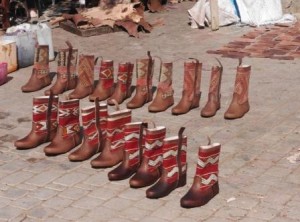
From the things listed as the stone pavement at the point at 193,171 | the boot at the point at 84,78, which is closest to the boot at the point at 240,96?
the stone pavement at the point at 193,171

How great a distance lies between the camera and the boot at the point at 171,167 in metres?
4.58

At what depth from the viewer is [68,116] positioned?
5.46 m

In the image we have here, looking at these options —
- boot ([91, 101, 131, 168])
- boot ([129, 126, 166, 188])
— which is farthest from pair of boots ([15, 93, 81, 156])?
boot ([129, 126, 166, 188])

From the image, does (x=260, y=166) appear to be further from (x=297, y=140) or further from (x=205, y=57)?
(x=205, y=57)

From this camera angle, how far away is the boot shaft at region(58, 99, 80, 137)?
17.8ft

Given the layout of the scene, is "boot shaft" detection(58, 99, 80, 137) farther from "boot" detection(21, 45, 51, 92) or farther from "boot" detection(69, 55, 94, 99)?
"boot" detection(21, 45, 51, 92)

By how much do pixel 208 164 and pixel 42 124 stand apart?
1866 mm

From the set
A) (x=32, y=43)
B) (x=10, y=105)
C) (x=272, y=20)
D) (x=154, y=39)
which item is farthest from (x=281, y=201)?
(x=272, y=20)

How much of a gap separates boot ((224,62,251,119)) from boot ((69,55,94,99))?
175 centimetres

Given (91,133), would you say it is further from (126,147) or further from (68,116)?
(126,147)

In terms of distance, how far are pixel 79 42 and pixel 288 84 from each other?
4121 millimetres

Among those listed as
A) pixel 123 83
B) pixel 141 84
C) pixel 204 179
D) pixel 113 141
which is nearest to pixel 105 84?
pixel 123 83

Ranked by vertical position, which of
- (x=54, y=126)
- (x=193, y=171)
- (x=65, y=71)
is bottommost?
(x=193, y=171)

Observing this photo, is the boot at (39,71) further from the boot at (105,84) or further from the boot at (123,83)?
the boot at (123,83)
